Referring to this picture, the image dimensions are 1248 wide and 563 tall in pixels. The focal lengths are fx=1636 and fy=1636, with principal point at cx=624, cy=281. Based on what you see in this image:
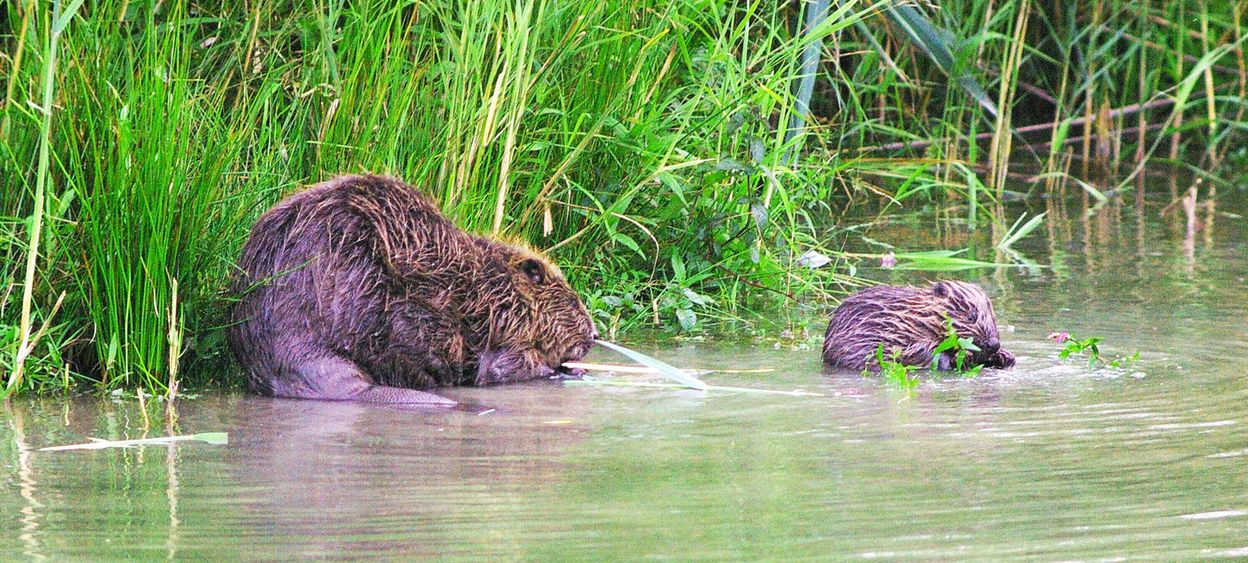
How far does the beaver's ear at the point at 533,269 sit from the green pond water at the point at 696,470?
0.41 metres

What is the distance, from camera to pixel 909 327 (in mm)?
4918

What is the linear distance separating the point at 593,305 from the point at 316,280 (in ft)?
3.96

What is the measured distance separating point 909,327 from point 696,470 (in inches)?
61.2

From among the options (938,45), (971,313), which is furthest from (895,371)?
(938,45)

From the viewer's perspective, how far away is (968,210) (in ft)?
27.0

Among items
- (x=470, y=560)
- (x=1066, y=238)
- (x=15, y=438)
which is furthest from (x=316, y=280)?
(x=1066, y=238)

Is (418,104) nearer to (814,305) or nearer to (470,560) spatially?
(814,305)

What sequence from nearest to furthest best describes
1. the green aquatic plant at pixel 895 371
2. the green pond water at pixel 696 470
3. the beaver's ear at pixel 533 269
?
the green pond water at pixel 696 470, the green aquatic plant at pixel 895 371, the beaver's ear at pixel 533 269

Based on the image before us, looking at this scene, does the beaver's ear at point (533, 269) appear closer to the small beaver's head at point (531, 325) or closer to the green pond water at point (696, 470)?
the small beaver's head at point (531, 325)

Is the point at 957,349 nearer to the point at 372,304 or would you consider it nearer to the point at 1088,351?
the point at 1088,351

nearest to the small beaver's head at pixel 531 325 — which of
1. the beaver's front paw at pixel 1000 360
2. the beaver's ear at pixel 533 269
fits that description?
the beaver's ear at pixel 533 269

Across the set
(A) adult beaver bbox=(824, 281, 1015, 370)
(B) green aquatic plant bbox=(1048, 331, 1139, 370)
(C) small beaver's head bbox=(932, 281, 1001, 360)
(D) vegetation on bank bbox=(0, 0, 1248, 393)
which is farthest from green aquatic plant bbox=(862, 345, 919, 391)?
(D) vegetation on bank bbox=(0, 0, 1248, 393)

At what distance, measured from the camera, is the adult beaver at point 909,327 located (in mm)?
4828

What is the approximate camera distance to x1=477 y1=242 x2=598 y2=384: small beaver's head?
15.9ft
